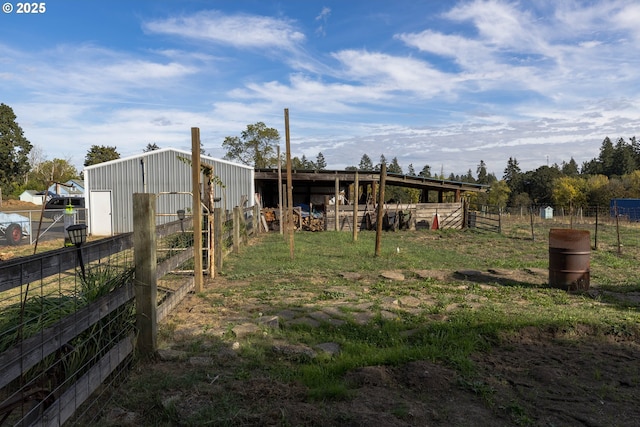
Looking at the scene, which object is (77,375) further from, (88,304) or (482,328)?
(482,328)

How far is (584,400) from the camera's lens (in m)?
3.66

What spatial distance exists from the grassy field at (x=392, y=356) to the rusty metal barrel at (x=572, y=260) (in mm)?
277

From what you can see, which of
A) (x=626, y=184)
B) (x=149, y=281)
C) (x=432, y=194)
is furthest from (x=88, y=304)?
(x=432, y=194)

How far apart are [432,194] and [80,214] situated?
6276 cm

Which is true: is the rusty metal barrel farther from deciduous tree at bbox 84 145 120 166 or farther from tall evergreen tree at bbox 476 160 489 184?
tall evergreen tree at bbox 476 160 489 184

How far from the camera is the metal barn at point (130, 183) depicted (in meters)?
22.3

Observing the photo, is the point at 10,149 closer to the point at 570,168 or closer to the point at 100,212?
the point at 100,212

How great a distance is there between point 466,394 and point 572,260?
542cm

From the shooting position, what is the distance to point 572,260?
316 inches

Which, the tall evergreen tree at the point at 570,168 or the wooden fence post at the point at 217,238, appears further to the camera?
the tall evergreen tree at the point at 570,168

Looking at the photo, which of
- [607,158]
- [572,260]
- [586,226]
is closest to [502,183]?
[607,158]

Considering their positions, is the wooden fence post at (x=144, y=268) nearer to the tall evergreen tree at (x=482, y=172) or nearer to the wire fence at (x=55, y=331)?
the wire fence at (x=55, y=331)

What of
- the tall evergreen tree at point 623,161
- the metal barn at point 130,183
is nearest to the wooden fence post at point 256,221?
the metal barn at point 130,183

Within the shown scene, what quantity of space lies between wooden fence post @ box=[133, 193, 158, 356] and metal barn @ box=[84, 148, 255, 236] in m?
17.8
